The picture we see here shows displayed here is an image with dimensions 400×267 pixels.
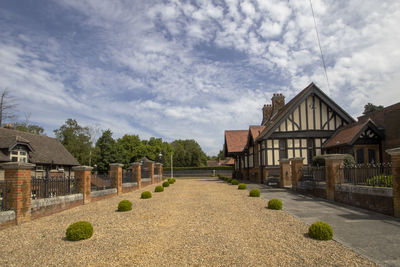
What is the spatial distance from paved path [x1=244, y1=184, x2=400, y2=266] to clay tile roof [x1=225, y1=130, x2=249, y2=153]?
2351 cm

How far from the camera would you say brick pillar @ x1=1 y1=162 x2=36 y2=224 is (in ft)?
27.9

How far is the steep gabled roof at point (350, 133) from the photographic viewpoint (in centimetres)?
1897

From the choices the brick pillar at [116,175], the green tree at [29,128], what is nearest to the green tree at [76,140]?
the green tree at [29,128]

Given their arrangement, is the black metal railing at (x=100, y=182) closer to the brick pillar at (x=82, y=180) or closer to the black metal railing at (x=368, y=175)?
the brick pillar at (x=82, y=180)

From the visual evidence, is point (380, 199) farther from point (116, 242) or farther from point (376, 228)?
point (116, 242)

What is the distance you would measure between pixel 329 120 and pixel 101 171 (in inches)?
1421

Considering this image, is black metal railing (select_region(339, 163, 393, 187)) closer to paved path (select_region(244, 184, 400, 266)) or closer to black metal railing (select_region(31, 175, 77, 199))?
paved path (select_region(244, 184, 400, 266))

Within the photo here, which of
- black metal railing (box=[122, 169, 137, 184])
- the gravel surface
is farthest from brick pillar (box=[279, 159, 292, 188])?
black metal railing (box=[122, 169, 137, 184])

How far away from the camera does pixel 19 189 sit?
28.1 feet

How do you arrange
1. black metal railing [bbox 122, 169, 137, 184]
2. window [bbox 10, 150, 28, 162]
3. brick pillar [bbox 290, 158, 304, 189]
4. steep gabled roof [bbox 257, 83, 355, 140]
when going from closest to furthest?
brick pillar [bbox 290, 158, 304, 189] < black metal railing [bbox 122, 169, 137, 184] < steep gabled roof [bbox 257, 83, 355, 140] < window [bbox 10, 150, 28, 162]

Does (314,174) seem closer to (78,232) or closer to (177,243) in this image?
(177,243)

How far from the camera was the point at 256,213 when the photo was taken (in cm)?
1007

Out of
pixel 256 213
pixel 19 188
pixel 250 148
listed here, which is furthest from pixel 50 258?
pixel 250 148

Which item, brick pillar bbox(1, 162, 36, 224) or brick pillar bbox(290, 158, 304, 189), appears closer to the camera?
brick pillar bbox(1, 162, 36, 224)
